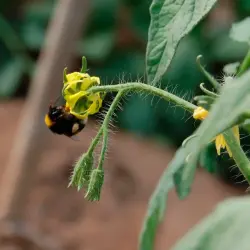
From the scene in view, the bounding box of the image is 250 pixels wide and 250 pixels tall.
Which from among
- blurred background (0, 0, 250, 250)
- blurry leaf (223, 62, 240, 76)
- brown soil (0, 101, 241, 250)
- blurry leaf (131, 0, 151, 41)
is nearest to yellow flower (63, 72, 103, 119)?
blurry leaf (223, 62, 240, 76)

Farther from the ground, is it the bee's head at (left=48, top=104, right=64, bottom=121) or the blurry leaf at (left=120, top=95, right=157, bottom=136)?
the blurry leaf at (left=120, top=95, right=157, bottom=136)

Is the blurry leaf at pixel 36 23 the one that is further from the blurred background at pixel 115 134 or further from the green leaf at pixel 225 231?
the green leaf at pixel 225 231

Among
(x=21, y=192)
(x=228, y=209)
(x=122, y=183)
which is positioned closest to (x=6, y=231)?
(x=21, y=192)

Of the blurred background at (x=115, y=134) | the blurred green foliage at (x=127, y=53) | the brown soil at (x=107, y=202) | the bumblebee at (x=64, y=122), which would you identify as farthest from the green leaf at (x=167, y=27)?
the blurred green foliage at (x=127, y=53)

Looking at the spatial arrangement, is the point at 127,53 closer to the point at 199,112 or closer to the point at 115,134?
the point at 115,134

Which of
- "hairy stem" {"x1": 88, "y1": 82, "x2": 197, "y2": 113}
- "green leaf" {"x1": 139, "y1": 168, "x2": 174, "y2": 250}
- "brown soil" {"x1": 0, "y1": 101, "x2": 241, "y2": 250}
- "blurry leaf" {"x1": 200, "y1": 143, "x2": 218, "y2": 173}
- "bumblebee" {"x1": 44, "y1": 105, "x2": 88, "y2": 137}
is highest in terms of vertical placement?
"brown soil" {"x1": 0, "y1": 101, "x2": 241, "y2": 250}

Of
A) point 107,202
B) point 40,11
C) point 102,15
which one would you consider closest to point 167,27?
point 107,202

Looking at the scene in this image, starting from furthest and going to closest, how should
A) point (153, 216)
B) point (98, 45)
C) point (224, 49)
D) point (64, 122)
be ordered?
point (98, 45), point (224, 49), point (64, 122), point (153, 216)

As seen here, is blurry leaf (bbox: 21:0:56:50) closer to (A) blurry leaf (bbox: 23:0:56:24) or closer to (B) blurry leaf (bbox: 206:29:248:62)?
(A) blurry leaf (bbox: 23:0:56:24)
